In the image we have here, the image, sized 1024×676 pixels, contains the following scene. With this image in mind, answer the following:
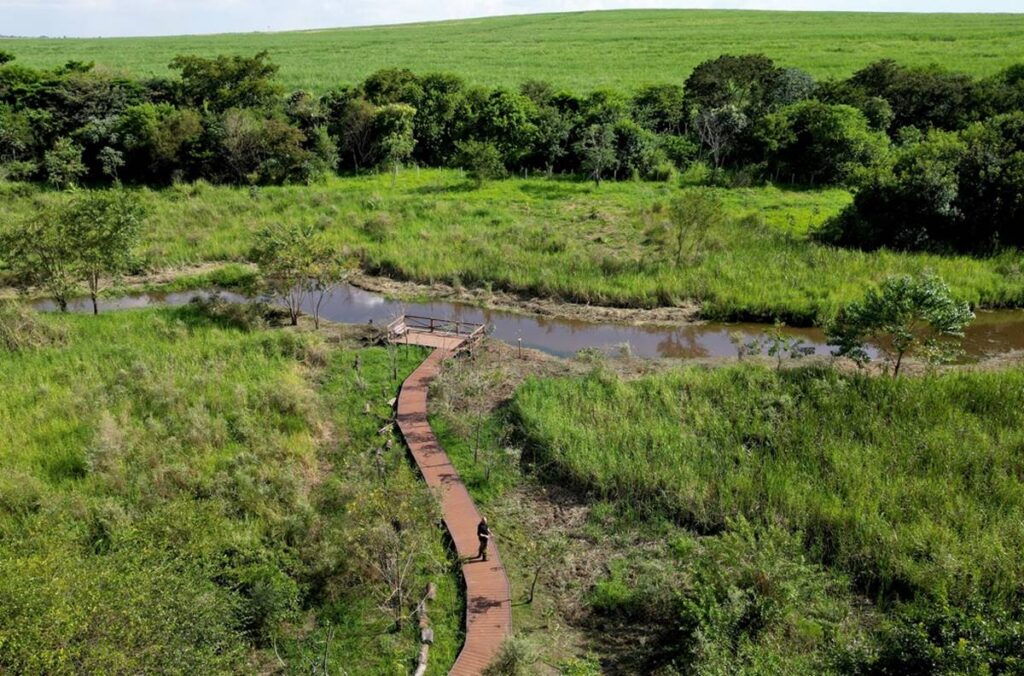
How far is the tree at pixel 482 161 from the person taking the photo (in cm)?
4625

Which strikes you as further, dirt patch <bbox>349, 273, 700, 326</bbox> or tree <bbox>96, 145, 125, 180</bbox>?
tree <bbox>96, 145, 125, 180</bbox>

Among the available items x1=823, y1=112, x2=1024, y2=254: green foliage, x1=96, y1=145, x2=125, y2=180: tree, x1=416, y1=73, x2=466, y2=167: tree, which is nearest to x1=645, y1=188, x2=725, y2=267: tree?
x1=823, y1=112, x2=1024, y2=254: green foliage

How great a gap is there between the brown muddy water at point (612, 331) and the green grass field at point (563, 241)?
1058 mm

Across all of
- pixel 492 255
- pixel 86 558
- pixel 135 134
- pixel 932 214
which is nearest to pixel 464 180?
pixel 492 255

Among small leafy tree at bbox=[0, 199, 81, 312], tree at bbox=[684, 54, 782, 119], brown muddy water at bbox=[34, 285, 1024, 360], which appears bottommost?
brown muddy water at bbox=[34, 285, 1024, 360]

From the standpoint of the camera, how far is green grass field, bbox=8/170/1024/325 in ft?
99.9

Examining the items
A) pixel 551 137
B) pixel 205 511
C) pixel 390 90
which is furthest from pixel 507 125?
pixel 205 511

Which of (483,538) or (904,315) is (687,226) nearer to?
(904,315)

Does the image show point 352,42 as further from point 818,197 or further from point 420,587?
→ point 420,587

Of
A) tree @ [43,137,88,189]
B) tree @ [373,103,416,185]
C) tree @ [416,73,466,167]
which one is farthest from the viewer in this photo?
tree @ [416,73,466,167]

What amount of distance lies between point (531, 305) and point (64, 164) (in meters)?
34.3

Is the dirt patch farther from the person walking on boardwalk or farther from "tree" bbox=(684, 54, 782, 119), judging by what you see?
"tree" bbox=(684, 54, 782, 119)

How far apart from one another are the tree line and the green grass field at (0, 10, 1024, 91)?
1263cm

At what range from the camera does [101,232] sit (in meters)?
28.1
